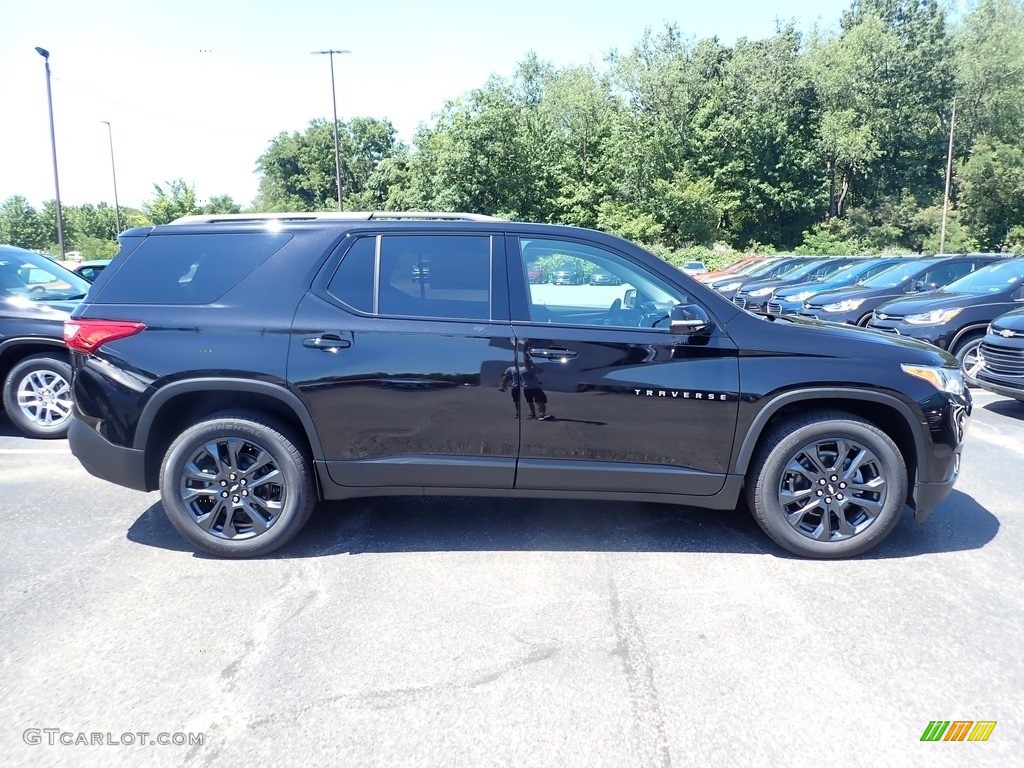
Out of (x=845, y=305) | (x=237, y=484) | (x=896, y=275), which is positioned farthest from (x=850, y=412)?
(x=896, y=275)

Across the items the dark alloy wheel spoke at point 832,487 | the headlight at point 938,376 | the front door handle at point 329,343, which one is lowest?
the dark alloy wheel spoke at point 832,487

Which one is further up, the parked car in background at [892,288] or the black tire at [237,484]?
the parked car in background at [892,288]

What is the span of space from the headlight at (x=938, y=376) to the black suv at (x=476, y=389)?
0.02 metres

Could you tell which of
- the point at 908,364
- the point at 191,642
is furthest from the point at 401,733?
the point at 908,364

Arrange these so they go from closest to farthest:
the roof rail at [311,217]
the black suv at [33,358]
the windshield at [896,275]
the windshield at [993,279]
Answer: the roof rail at [311,217], the black suv at [33,358], the windshield at [993,279], the windshield at [896,275]

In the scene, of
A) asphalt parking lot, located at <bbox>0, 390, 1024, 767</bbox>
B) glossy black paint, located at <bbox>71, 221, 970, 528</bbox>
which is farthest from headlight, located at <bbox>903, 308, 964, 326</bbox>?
glossy black paint, located at <bbox>71, 221, 970, 528</bbox>

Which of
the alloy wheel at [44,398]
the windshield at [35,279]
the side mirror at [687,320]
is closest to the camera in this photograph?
the side mirror at [687,320]

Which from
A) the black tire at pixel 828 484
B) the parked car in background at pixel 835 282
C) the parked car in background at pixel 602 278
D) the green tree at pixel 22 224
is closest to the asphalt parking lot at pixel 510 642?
the black tire at pixel 828 484

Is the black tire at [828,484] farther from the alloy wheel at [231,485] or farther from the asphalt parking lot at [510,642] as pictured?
the alloy wheel at [231,485]

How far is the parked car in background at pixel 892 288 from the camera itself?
11.6 m

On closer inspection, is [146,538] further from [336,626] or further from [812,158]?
[812,158]

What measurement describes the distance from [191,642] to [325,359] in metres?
1.49

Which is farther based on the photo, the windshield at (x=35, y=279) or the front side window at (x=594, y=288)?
the windshield at (x=35, y=279)

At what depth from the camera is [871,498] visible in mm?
4043
